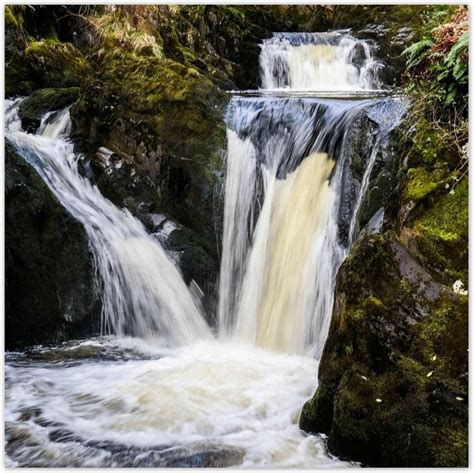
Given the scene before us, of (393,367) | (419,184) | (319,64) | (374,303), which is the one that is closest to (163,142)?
(419,184)

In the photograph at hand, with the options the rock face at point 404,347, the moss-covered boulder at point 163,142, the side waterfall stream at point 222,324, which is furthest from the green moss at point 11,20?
the rock face at point 404,347

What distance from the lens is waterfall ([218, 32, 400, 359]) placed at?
5.48 metres

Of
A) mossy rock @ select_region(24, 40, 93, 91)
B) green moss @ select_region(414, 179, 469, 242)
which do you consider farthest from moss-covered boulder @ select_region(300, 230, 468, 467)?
mossy rock @ select_region(24, 40, 93, 91)

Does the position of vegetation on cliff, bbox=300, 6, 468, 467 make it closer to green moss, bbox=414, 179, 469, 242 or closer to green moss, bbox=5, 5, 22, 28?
green moss, bbox=414, 179, 469, 242

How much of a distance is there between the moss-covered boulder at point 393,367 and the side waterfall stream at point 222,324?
334 mm

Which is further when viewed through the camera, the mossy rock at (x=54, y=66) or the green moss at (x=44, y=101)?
the mossy rock at (x=54, y=66)

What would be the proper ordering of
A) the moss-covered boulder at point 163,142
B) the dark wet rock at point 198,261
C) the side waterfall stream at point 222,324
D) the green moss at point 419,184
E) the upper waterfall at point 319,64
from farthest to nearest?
1. the upper waterfall at point 319,64
2. the moss-covered boulder at point 163,142
3. the dark wet rock at point 198,261
4. the green moss at point 419,184
5. the side waterfall stream at point 222,324

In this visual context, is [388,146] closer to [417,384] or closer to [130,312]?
[417,384]

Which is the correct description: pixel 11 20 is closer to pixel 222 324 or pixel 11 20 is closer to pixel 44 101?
pixel 44 101

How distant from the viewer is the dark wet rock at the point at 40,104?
7.88 metres

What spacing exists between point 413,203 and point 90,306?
350cm

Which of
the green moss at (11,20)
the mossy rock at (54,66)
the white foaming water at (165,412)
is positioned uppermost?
the green moss at (11,20)

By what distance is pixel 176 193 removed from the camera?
668cm

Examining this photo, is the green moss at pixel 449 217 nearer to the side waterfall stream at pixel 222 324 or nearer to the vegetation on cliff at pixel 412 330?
the vegetation on cliff at pixel 412 330
